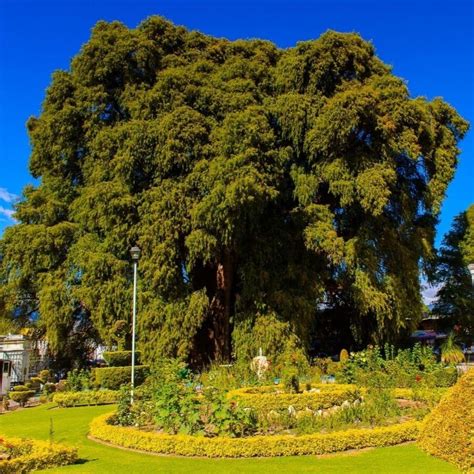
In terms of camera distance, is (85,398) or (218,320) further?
(218,320)

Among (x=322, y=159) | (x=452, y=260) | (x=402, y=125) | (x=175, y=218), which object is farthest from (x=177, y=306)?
(x=452, y=260)

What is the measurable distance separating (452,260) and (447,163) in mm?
9390

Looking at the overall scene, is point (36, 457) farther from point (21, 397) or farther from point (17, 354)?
point (17, 354)

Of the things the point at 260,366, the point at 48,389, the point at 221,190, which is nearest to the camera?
the point at 260,366

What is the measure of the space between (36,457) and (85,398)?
858cm

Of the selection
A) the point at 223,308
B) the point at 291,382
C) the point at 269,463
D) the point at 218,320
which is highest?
the point at 223,308

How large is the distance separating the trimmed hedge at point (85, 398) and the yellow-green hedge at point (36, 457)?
764 cm

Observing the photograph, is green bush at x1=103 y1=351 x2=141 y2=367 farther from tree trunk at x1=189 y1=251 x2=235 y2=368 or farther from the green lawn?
the green lawn

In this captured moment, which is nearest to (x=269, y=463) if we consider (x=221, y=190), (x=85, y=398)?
(x=85, y=398)

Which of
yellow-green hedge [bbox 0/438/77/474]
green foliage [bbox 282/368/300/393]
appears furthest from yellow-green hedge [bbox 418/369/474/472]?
green foliage [bbox 282/368/300/393]

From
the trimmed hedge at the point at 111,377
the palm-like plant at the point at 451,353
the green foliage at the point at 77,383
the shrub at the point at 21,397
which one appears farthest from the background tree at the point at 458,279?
the shrub at the point at 21,397

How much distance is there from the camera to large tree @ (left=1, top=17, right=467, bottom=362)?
20016 millimetres

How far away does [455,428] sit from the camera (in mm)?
4137

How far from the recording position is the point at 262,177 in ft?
62.8
